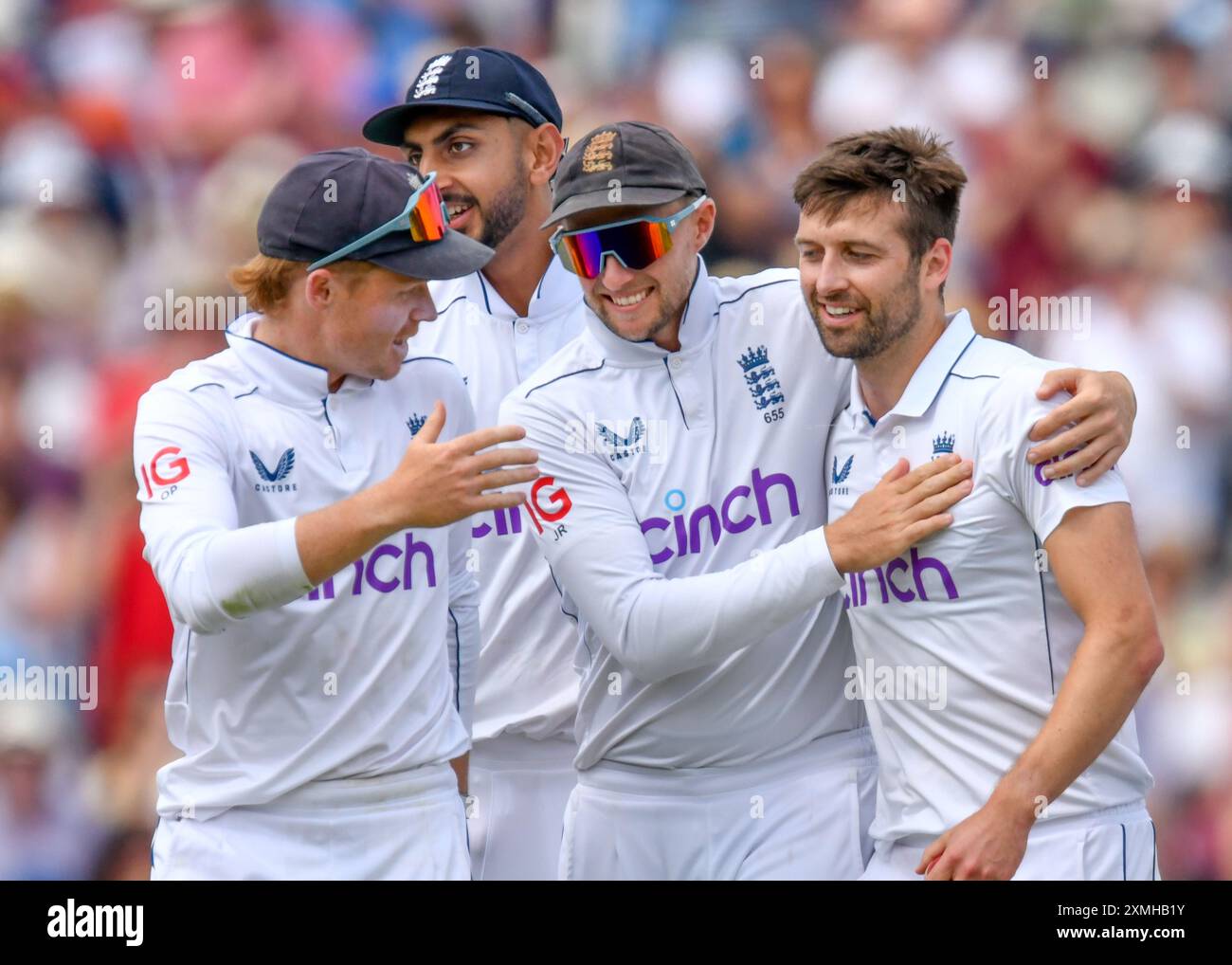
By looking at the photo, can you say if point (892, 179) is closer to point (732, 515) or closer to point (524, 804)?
point (732, 515)

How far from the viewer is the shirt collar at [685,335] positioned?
141 inches

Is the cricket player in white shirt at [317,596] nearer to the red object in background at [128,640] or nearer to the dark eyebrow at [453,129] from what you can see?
the dark eyebrow at [453,129]

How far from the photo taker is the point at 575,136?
6105 mm

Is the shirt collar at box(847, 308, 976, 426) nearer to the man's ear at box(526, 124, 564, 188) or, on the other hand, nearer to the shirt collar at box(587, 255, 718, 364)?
the shirt collar at box(587, 255, 718, 364)

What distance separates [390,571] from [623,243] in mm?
864

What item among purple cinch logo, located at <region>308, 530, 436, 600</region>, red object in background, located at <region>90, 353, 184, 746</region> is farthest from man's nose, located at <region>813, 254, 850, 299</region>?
red object in background, located at <region>90, 353, 184, 746</region>

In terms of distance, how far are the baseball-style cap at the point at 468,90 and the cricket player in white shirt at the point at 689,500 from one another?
2.12 feet

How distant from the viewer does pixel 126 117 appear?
20.8 feet

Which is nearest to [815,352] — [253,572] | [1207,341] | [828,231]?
[828,231]

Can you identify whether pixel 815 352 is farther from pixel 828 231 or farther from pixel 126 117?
pixel 126 117

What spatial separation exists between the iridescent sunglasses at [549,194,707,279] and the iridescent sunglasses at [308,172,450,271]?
289mm
